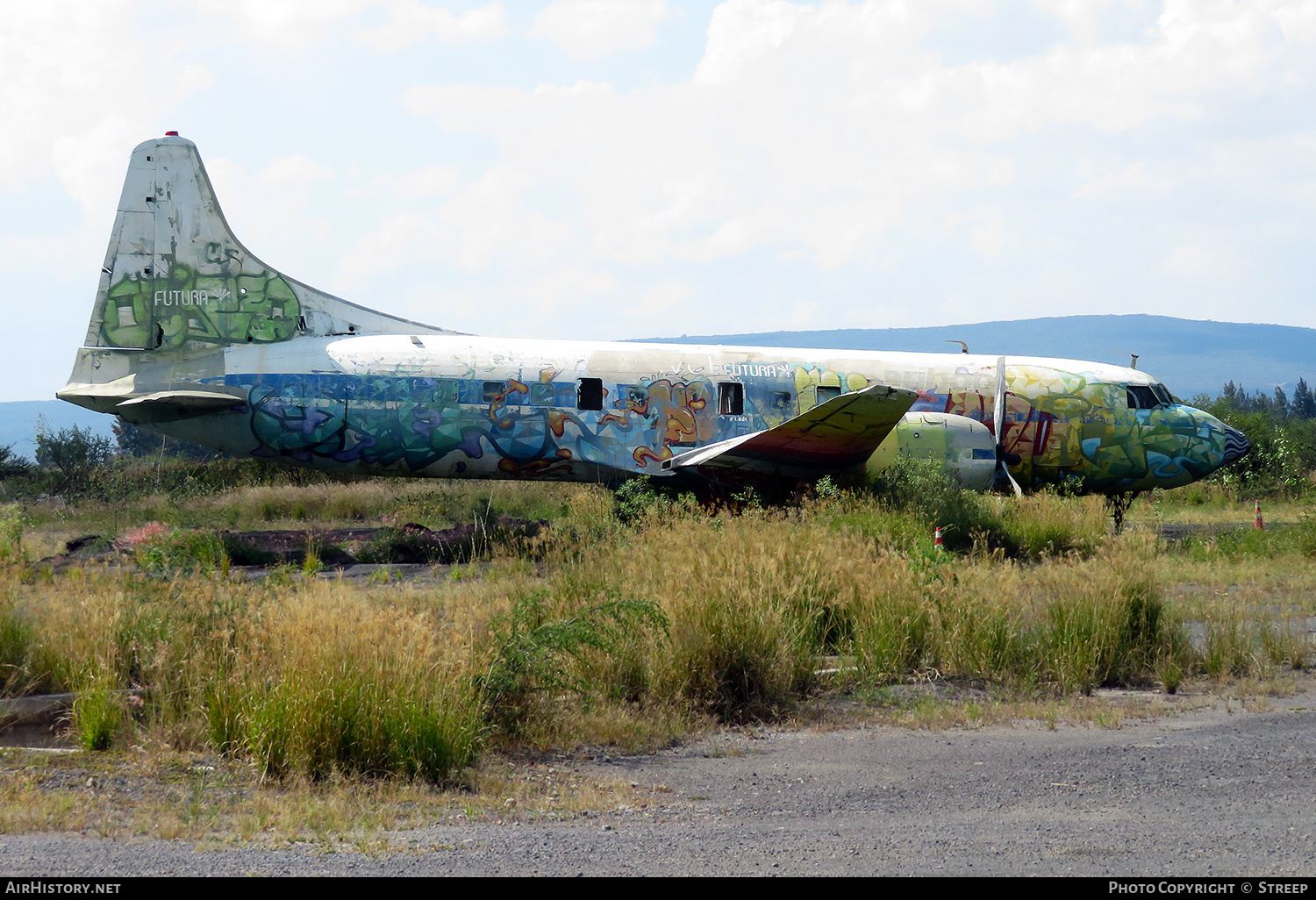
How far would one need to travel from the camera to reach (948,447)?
745 inches

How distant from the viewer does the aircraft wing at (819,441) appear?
16.6m

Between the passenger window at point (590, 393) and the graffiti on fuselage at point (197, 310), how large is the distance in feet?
18.1

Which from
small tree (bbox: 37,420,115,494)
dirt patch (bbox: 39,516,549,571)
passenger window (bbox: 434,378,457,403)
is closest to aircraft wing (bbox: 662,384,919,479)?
dirt patch (bbox: 39,516,549,571)

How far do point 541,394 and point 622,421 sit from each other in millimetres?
1546

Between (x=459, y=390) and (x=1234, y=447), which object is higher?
(x=459, y=390)

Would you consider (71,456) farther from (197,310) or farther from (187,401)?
(187,401)

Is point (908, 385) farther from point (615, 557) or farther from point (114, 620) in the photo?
point (114, 620)

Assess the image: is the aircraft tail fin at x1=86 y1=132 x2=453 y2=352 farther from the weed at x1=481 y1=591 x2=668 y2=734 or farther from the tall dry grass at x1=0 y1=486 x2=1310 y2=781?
the weed at x1=481 y1=591 x2=668 y2=734

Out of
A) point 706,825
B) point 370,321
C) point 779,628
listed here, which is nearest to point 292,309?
point 370,321

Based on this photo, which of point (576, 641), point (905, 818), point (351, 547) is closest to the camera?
point (905, 818)

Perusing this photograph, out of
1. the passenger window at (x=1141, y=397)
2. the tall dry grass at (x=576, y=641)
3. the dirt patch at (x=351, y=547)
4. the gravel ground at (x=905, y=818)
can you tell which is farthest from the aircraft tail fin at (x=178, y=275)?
the passenger window at (x=1141, y=397)

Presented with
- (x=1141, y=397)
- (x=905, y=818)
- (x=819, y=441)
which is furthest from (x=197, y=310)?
(x=1141, y=397)

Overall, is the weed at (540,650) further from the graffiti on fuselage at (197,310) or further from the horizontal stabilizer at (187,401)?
the graffiti on fuselage at (197,310)
